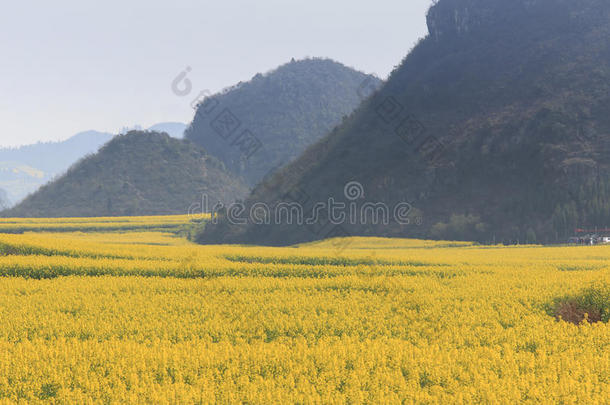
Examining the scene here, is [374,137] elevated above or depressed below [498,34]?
below

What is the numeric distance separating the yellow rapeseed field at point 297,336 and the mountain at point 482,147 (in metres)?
48.7

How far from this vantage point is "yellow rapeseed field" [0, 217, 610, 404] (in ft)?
36.6

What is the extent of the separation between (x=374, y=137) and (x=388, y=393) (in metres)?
112

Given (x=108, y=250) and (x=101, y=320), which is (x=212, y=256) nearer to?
(x=108, y=250)

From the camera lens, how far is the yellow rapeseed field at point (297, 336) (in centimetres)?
1114

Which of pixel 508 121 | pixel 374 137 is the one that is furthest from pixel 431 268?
pixel 374 137

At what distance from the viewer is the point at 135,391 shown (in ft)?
37.1
